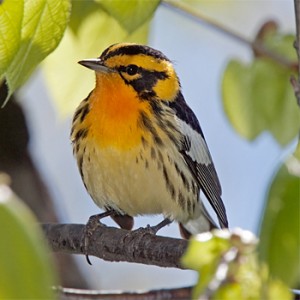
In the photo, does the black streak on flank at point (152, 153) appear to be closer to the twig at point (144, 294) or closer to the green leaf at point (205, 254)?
the twig at point (144, 294)

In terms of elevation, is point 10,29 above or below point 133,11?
below

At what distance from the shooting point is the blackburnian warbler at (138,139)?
3.77 metres

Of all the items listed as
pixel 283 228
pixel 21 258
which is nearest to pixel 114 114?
pixel 283 228

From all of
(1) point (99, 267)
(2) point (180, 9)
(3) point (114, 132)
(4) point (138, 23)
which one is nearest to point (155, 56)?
(3) point (114, 132)

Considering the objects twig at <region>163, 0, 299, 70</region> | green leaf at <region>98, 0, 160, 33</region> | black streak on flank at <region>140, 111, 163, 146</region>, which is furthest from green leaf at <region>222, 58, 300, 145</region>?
green leaf at <region>98, 0, 160, 33</region>

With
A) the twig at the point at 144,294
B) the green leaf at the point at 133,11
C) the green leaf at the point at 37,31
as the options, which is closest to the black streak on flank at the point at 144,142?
the twig at the point at 144,294

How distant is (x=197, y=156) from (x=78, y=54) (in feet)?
3.24

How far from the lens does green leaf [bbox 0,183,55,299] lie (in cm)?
135

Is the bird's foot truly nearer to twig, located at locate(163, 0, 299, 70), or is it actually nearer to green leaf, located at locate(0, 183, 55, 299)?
twig, located at locate(163, 0, 299, 70)

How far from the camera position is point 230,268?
1690 millimetres

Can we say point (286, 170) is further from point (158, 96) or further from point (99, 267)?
point (99, 267)

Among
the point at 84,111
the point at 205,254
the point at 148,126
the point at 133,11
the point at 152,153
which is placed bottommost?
the point at 205,254

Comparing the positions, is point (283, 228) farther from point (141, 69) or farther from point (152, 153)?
point (141, 69)

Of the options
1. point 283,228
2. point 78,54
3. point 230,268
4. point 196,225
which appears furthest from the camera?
point 196,225
